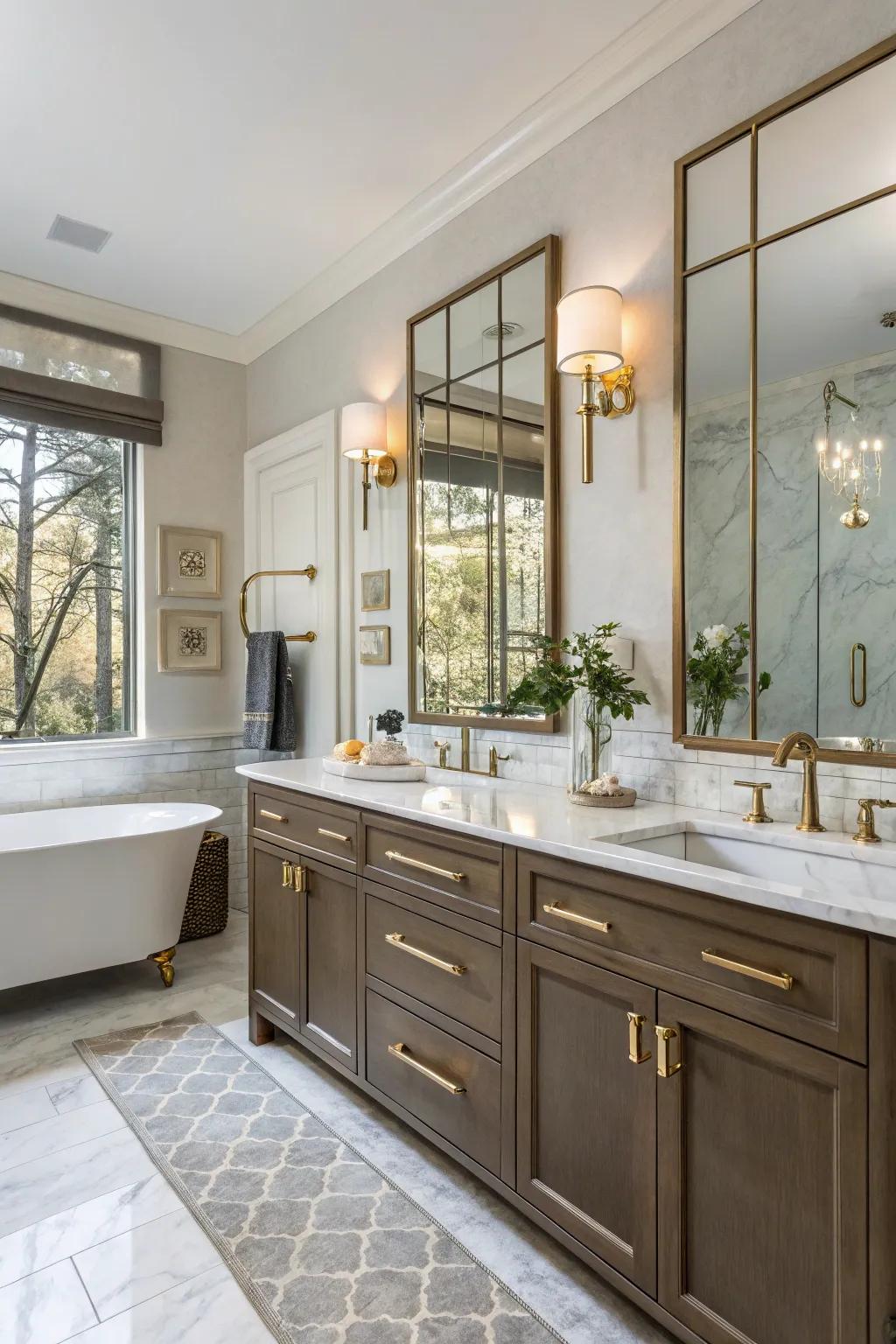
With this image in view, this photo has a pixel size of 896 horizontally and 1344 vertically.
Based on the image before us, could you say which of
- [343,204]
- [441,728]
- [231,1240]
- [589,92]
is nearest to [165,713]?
[441,728]

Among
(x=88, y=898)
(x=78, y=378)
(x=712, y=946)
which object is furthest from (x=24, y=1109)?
(x=78, y=378)

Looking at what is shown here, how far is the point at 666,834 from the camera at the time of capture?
184 centimetres

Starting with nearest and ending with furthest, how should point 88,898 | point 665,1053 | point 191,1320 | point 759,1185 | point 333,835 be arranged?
point 759,1185 < point 665,1053 < point 191,1320 < point 333,835 < point 88,898

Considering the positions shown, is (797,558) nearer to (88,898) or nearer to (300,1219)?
(300,1219)

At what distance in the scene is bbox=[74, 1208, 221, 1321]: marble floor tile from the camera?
1670 millimetres

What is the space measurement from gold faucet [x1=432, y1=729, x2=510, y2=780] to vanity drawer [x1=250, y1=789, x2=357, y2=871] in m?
0.50

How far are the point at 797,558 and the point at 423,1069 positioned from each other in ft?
4.90

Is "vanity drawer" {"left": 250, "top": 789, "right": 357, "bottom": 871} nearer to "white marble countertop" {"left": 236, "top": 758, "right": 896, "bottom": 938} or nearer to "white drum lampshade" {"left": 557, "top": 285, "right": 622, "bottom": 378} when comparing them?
"white marble countertop" {"left": 236, "top": 758, "right": 896, "bottom": 938}

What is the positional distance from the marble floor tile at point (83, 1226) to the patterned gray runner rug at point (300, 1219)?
6 centimetres

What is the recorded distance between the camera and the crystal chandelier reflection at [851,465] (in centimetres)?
170

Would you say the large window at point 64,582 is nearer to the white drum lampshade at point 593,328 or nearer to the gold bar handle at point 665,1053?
the white drum lampshade at point 593,328

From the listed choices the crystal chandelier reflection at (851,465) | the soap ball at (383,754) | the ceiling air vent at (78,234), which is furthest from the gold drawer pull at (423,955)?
the ceiling air vent at (78,234)

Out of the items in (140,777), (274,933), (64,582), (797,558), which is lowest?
(274,933)

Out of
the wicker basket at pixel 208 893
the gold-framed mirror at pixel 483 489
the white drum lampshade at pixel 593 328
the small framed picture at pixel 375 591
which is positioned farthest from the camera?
the wicker basket at pixel 208 893
